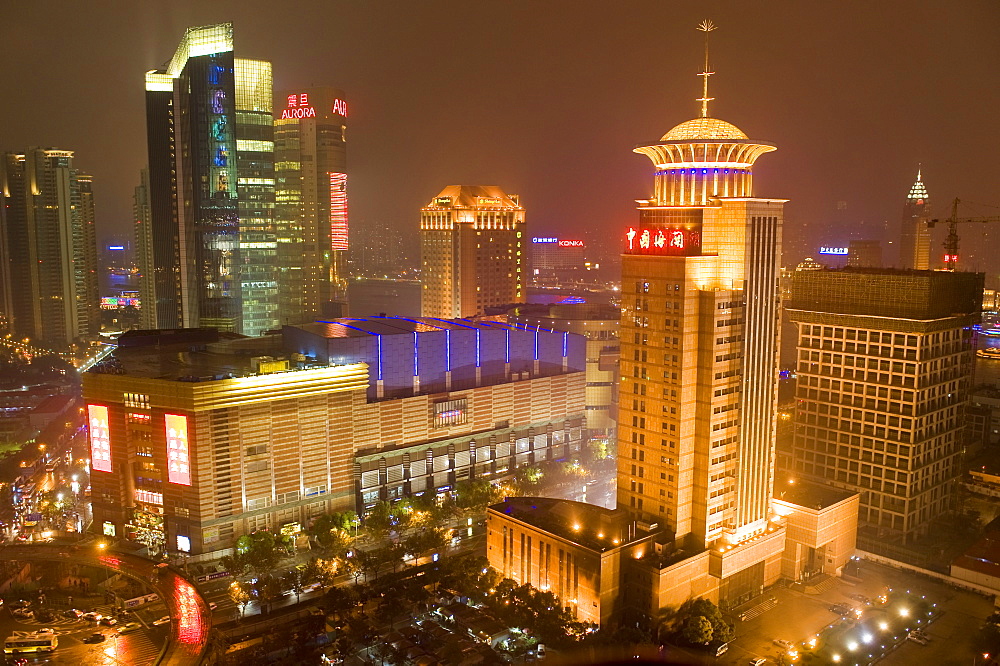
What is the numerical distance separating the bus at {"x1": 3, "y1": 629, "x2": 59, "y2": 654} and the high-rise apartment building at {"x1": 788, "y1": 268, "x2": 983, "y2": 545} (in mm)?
54245

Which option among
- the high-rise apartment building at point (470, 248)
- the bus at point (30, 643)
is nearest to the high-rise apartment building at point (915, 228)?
the high-rise apartment building at point (470, 248)

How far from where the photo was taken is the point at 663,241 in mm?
48344

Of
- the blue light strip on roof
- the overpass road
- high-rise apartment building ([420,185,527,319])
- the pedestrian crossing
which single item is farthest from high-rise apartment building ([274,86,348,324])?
the pedestrian crossing

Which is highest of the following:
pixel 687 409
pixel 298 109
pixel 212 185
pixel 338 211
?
pixel 298 109

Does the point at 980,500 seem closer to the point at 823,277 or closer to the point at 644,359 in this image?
the point at 823,277

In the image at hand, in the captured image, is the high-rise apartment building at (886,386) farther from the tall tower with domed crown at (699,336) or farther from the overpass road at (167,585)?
the overpass road at (167,585)

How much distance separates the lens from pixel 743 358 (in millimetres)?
49719

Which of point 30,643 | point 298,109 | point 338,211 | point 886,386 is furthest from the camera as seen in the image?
point 338,211

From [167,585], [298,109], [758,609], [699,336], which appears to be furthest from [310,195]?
[758,609]

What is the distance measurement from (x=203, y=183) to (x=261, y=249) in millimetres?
11390

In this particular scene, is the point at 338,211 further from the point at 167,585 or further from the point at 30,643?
the point at 30,643

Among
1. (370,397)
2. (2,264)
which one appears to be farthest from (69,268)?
(370,397)

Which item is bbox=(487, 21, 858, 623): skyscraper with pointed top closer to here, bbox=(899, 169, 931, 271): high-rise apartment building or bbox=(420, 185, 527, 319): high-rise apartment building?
bbox=(420, 185, 527, 319): high-rise apartment building

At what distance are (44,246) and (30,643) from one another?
11389cm
